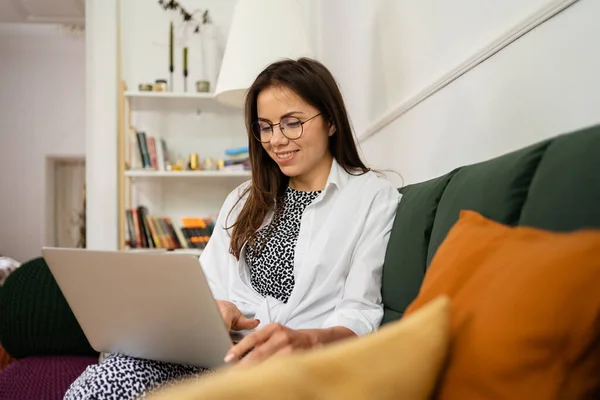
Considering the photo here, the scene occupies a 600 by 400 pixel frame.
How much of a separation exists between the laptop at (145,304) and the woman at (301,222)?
4.4 inches

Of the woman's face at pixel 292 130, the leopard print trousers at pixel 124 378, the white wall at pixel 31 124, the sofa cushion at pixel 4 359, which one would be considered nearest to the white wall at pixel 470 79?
the woman's face at pixel 292 130

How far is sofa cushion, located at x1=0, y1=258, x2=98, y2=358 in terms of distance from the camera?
1602 mm

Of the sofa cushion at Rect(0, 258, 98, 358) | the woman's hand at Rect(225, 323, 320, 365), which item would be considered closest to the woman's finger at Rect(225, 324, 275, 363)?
the woman's hand at Rect(225, 323, 320, 365)

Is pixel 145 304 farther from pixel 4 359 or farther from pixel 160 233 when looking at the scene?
pixel 160 233

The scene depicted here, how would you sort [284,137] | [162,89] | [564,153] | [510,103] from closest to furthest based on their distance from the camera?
[564,153] < [510,103] < [284,137] < [162,89]

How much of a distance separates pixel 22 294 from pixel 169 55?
239 cm

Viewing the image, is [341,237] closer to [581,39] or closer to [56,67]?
[581,39]

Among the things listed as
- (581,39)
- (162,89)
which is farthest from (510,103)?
(162,89)

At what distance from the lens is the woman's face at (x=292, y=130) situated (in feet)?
4.71

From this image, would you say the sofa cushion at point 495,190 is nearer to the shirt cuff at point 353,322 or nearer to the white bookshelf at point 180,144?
the shirt cuff at point 353,322

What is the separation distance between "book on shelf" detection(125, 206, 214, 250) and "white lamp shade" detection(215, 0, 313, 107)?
1295 mm

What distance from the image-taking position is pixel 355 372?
43 cm

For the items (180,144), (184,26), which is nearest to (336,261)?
(180,144)

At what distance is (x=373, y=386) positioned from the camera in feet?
1.43
